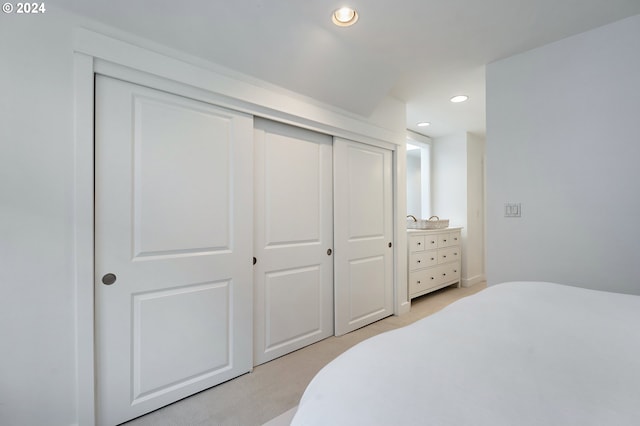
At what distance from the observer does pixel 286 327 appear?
2.33m

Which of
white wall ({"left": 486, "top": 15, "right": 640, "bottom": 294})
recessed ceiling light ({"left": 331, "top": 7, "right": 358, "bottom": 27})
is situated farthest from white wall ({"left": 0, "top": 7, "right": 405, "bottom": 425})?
white wall ({"left": 486, "top": 15, "right": 640, "bottom": 294})

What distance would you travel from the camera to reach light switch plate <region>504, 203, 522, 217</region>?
2352 millimetres

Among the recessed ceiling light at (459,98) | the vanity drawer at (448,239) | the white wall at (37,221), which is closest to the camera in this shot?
the white wall at (37,221)

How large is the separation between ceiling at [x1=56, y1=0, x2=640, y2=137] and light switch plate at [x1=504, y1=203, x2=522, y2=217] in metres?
1.24

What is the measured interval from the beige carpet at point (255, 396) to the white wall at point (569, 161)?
1723 millimetres

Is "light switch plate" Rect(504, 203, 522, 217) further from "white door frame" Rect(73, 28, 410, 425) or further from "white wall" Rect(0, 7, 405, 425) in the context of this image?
"white wall" Rect(0, 7, 405, 425)

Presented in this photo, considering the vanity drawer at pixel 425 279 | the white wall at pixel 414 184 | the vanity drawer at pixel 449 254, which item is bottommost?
the vanity drawer at pixel 425 279

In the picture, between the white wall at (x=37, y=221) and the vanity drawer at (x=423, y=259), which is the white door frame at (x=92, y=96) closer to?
the white wall at (x=37, y=221)

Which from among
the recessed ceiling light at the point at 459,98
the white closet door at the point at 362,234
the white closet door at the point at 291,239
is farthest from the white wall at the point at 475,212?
the white closet door at the point at 291,239

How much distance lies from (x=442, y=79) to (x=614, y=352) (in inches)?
104

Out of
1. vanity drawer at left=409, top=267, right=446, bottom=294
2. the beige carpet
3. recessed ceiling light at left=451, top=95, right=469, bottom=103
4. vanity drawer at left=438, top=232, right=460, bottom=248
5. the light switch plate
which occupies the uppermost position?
recessed ceiling light at left=451, top=95, right=469, bottom=103

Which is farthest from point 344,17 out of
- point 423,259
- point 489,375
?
point 423,259

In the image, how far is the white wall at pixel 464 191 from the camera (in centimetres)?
457

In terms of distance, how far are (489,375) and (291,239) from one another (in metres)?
1.85
